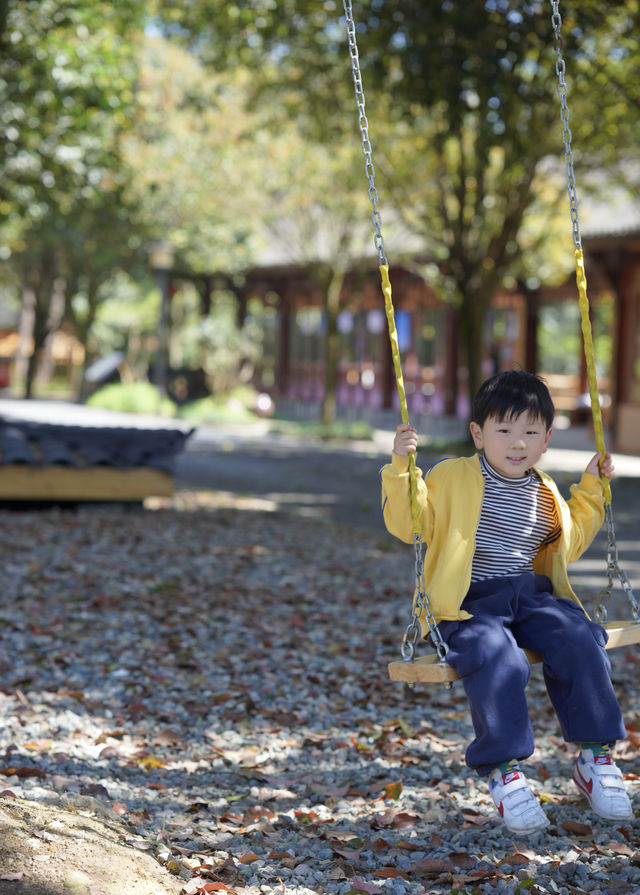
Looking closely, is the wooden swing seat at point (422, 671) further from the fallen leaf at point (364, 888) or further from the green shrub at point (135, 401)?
the green shrub at point (135, 401)

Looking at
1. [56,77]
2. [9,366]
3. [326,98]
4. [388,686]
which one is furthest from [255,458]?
[9,366]

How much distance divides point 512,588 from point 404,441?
0.56m

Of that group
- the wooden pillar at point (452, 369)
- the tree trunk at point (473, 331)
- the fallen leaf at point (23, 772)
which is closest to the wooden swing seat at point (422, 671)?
the fallen leaf at point (23, 772)

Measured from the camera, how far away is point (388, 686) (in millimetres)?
5223

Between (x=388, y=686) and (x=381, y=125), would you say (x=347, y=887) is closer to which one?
(x=388, y=686)

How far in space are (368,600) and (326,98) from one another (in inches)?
401

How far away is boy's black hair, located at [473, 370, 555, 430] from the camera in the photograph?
11.1 feet

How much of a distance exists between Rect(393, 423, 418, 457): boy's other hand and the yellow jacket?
2cm

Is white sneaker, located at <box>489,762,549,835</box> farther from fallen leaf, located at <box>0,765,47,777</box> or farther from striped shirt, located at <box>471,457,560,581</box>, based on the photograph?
fallen leaf, located at <box>0,765,47,777</box>

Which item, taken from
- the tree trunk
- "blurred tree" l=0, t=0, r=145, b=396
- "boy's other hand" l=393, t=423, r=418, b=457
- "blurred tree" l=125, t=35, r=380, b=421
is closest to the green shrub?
"blurred tree" l=125, t=35, r=380, b=421

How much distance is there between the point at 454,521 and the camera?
11.1 feet

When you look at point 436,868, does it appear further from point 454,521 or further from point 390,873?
point 454,521

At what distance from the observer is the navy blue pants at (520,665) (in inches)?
126

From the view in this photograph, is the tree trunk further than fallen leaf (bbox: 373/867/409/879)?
Yes
